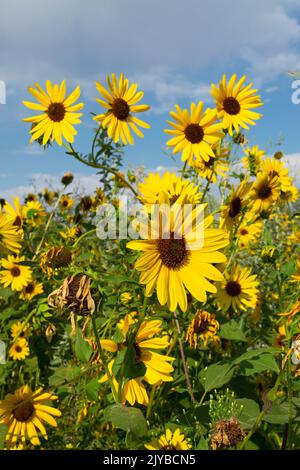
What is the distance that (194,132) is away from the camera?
1906mm

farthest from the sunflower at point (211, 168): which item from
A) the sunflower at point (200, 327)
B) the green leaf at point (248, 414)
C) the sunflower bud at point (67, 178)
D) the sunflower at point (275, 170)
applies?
the sunflower bud at point (67, 178)

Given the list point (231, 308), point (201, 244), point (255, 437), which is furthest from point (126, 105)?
point (255, 437)

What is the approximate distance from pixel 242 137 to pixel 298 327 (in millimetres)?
1543

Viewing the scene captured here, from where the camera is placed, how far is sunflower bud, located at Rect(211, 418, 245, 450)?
1077 millimetres

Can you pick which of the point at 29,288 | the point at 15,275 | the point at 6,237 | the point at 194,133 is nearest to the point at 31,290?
the point at 29,288

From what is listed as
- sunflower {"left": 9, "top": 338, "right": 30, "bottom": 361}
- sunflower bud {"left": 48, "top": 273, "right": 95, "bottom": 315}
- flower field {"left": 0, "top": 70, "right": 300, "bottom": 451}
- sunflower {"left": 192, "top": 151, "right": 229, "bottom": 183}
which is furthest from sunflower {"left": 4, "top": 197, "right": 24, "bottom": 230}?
sunflower bud {"left": 48, "top": 273, "right": 95, "bottom": 315}

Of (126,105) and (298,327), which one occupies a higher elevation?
(126,105)

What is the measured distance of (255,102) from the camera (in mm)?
2111

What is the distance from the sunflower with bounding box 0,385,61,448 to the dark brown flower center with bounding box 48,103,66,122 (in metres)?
1.07

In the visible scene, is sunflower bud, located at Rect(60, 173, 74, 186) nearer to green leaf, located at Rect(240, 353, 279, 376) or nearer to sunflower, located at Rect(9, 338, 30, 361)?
sunflower, located at Rect(9, 338, 30, 361)

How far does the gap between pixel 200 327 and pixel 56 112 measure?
1060mm

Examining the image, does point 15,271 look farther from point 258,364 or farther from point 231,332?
point 258,364
